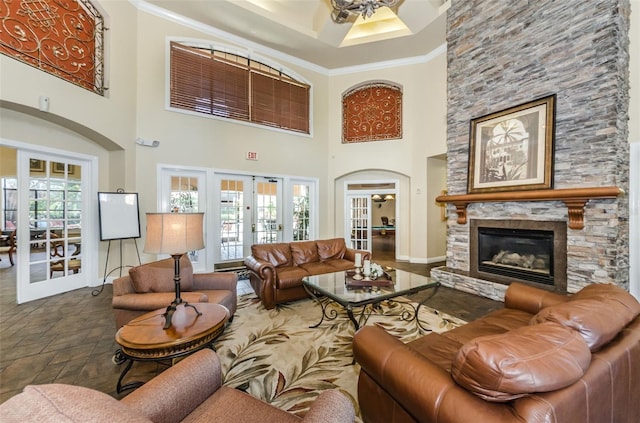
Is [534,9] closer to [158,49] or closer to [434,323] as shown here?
[434,323]

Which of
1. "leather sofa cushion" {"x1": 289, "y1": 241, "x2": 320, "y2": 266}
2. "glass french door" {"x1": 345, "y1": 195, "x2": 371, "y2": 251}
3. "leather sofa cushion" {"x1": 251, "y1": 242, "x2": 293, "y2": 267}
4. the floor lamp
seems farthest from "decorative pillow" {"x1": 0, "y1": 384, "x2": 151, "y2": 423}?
"glass french door" {"x1": 345, "y1": 195, "x2": 371, "y2": 251}

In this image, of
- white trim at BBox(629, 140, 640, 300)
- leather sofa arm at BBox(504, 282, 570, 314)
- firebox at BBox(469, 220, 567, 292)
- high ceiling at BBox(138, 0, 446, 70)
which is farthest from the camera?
high ceiling at BBox(138, 0, 446, 70)

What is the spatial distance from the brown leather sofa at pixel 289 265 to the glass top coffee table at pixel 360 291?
0.48 meters

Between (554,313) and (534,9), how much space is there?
14.5 feet

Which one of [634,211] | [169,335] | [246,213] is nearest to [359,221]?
[246,213]

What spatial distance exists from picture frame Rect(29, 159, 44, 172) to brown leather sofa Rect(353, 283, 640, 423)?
5.06 metres

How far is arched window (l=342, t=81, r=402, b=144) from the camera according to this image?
259 inches

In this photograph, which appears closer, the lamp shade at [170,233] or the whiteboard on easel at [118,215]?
the lamp shade at [170,233]

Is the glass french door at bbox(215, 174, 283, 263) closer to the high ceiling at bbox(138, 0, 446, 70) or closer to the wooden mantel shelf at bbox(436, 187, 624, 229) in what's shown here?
the high ceiling at bbox(138, 0, 446, 70)

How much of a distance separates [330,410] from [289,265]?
3.22 m

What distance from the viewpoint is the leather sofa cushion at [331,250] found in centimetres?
451

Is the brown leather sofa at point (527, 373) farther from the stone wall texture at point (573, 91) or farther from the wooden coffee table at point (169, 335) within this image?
the stone wall texture at point (573, 91)

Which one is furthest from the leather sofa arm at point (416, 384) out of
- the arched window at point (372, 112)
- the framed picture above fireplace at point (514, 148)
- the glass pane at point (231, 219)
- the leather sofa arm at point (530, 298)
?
the arched window at point (372, 112)

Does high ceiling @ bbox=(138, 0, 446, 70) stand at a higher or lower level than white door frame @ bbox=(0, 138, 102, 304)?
higher
